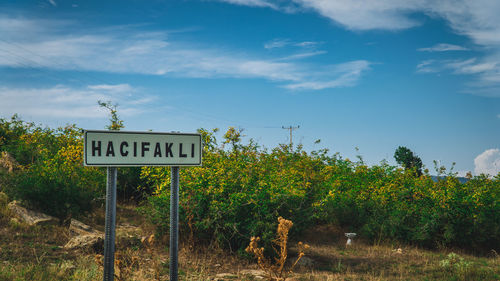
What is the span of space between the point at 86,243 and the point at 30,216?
2975mm

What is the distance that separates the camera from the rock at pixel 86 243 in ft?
26.0

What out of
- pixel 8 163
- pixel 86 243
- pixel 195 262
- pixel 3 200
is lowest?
pixel 195 262

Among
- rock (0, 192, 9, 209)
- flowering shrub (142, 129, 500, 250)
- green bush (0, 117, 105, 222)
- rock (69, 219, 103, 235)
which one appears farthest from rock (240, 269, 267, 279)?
rock (0, 192, 9, 209)

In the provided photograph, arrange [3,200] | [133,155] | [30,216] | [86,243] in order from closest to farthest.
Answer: [133,155], [86,243], [30,216], [3,200]

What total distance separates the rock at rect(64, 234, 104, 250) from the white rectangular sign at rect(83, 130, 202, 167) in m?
5.06

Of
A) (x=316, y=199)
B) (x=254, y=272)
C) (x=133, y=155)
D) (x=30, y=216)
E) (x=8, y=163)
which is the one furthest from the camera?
(x=8, y=163)

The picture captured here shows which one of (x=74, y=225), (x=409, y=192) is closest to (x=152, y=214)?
(x=74, y=225)

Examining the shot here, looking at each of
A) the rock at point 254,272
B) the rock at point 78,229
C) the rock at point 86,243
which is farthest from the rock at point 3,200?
the rock at point 254,272

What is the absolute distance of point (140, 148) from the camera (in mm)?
3781

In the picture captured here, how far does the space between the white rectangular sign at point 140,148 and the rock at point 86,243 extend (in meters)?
5.06

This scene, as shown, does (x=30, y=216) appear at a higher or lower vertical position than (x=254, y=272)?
higher

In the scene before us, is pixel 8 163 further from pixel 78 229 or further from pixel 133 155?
pixel 133 155

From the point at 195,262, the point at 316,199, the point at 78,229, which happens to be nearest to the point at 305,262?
the point at 195,262

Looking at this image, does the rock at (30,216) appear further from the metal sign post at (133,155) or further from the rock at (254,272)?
the metal sign post at (133,155)
